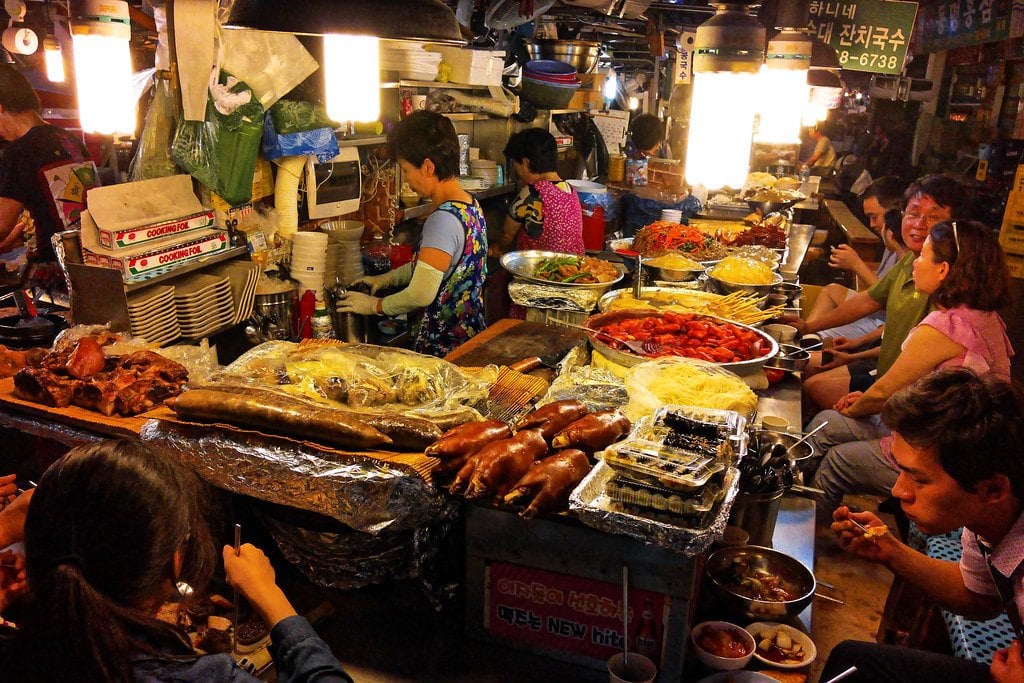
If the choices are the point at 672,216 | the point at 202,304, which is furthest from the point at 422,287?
the point at 672,216

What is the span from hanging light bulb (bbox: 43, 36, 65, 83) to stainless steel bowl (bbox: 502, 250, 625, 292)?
17.2 ft

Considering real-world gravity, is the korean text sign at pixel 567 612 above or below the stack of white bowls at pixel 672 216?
below

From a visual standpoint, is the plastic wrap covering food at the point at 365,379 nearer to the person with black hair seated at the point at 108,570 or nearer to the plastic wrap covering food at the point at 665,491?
the plastic wrap covering food at the point at 665,491

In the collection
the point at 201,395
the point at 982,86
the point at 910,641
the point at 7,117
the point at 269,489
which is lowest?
the point at 910,641

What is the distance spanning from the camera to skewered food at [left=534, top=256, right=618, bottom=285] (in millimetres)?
A: 4617

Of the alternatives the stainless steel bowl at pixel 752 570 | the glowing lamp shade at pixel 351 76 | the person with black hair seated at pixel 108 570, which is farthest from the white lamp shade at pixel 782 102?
the person with black hair seated at pixel 108 570

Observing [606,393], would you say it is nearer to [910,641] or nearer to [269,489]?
[269,489]

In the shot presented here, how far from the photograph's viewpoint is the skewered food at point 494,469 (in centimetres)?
203

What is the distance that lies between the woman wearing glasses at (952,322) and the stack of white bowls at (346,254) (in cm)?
347

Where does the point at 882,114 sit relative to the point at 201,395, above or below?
above

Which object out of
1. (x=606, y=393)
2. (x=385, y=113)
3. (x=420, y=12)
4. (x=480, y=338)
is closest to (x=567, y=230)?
(x=385, y=113)

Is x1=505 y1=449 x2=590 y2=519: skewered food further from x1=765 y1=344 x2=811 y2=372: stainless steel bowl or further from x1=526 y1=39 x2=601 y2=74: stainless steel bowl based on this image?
x1=526 y1=39 x2=601 y2=74: stainless steel bowl

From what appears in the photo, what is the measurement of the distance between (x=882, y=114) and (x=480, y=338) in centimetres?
1630

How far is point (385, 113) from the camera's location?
591 centimetres
